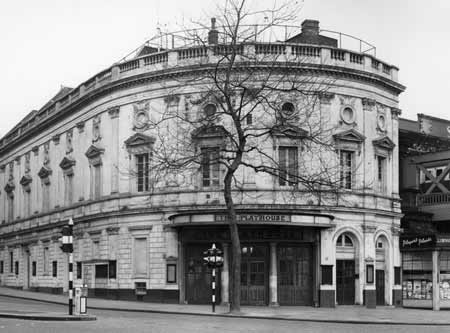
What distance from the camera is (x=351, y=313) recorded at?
36.8 meters

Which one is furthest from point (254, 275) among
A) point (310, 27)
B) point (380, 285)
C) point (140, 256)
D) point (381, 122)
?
point (310, 27)

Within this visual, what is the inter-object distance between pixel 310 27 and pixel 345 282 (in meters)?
15.4

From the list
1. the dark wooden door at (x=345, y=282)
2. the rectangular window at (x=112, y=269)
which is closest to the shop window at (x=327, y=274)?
the dark wooden door at (x=345, y=282)

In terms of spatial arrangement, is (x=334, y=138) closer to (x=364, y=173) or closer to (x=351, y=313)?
(x=364, y=173)

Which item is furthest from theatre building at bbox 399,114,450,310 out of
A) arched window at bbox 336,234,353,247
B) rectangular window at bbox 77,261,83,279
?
rectangular window at bbox 77,261,83,279

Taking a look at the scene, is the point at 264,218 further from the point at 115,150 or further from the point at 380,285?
the point at 115,150

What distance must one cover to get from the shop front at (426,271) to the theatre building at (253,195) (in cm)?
133

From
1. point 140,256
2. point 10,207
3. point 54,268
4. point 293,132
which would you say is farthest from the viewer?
point 10,207

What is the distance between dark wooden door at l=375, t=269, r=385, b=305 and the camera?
145 feet

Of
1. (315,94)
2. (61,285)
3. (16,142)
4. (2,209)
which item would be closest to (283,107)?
(315,94)

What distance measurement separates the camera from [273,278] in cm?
4075

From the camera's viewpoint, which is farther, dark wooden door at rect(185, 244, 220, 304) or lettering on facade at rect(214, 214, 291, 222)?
dark wooden door at rect(185, 244, 220, 304)

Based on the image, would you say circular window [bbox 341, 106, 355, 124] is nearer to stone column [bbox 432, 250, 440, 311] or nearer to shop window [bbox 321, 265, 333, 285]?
shop window [bbox 321, 265, 333, 285]

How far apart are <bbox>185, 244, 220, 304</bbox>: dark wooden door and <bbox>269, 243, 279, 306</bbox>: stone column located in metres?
3.29
